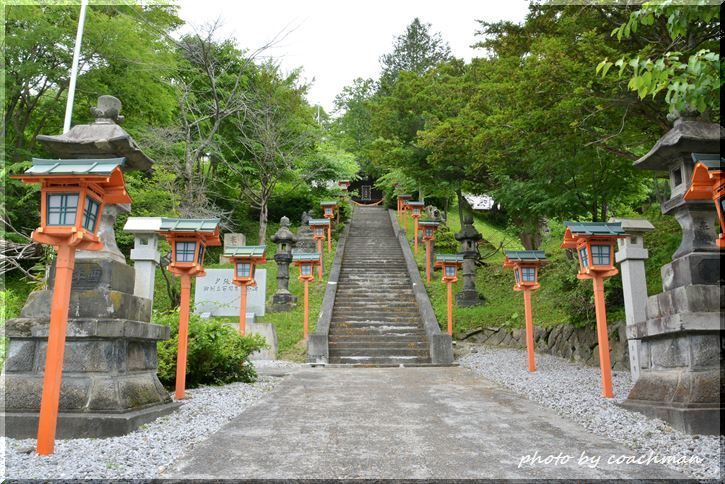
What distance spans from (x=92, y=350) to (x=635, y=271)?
6.63m

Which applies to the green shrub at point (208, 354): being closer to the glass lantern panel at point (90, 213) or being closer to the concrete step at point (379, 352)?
the glass lantern panel at point (90, 213)

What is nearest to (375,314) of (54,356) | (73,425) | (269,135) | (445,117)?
(445,117)

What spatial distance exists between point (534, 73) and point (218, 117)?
942cm

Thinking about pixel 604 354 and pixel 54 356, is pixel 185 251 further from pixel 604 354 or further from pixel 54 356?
pixel 604 354

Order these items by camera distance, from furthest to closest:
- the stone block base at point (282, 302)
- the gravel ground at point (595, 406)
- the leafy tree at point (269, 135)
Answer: the leafy tree at point (269, 135) → the stone block base at point (282, 302) → the gravel ground at point (595, 406)

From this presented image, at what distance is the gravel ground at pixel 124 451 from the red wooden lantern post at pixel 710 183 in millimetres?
4801

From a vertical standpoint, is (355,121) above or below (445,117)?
above

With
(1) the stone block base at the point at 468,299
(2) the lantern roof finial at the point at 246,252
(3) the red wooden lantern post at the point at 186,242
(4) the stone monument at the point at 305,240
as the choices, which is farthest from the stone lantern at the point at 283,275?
(3) the red wooden lantern post at the point at 186,242

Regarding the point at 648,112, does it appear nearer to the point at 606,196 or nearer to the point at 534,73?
the point at 534,73

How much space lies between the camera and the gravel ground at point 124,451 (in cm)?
310

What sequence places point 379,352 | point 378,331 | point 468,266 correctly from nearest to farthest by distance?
point 379,352
point 378,331
point 468,266

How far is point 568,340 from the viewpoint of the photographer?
10.4 m

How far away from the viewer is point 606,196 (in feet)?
31.0

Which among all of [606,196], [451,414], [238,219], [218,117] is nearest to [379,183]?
[238,219]
